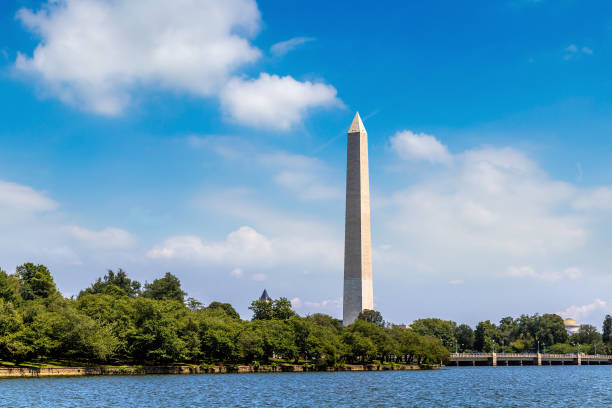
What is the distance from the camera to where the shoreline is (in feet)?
213

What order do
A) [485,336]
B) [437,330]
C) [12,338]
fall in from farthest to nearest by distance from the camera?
1. [485,336]
2. [437,330]
3. [12,338]

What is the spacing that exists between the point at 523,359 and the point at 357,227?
69588 mm

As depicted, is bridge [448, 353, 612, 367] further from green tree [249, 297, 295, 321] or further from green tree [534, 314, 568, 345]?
green tree [249, 297, 295, 321]

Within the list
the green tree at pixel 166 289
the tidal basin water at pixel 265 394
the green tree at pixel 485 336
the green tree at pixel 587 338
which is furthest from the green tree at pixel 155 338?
the green tree at pixel 587 338

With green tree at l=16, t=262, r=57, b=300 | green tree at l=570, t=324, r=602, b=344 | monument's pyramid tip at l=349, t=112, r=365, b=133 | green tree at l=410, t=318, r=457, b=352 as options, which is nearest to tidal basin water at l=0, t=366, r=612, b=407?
green tree at l=16, t=262, r=57, b=300

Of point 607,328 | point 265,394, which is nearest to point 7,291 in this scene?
point 265,394

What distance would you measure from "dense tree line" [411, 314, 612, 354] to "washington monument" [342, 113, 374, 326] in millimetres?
63437

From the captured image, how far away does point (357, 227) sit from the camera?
122562 mm

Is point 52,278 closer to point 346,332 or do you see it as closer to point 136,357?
point 136,357

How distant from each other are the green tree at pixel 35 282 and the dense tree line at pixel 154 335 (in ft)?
0.47

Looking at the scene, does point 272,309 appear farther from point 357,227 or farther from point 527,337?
point 527,337

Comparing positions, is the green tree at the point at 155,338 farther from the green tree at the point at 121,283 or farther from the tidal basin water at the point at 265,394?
the green tree at the point at 121,283

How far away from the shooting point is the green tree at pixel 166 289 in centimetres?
13312

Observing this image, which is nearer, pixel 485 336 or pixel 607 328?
pixel 485 336
